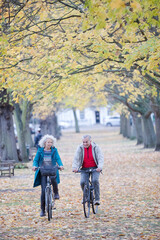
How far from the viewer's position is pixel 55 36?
45.5ft

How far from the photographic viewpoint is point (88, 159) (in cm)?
936

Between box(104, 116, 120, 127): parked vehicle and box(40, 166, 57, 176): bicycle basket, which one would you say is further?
box(104, 116, 120, 127): parked vehicle

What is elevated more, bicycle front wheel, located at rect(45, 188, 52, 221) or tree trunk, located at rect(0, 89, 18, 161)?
tree trunk, located at rect(0, 89, 18, 161)

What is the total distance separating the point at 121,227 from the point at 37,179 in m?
2.17

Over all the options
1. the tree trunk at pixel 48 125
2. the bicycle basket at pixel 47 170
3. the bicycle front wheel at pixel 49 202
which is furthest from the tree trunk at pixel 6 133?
the tree trunk at pixel 48 125

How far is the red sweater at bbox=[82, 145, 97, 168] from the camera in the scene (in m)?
9.30

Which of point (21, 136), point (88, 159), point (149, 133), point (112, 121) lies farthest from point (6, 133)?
point (112, 121)

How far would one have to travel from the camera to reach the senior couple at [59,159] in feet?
29.7

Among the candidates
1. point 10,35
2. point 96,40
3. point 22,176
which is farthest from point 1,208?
point 22,176

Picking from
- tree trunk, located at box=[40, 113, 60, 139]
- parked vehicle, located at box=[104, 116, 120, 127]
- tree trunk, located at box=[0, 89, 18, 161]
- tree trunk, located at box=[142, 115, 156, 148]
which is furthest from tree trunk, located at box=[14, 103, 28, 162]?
parked vehicle, located at box=[104, 116, 120, 127]

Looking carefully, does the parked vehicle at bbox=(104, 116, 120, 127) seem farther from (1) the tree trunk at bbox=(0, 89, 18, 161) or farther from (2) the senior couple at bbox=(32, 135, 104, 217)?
(2) the senior couple at bbox=(32, 135, 104, 217)

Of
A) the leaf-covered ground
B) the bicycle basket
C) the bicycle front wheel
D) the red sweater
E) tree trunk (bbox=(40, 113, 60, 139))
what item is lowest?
the leaf-covered ground

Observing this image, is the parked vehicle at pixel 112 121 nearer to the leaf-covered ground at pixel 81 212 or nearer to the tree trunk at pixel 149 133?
the tree trunk at pixel 149 133

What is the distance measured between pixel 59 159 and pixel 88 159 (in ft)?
2.13
